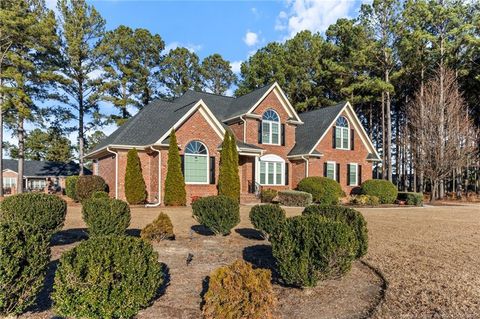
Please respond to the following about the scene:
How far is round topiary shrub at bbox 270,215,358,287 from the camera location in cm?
486

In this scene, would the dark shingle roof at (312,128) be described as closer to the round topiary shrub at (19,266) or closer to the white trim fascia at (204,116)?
the white trim fascia at (204,116)

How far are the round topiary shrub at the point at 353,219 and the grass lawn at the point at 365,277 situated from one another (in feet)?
1.51

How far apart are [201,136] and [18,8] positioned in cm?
1945

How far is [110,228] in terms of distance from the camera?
7742 mm

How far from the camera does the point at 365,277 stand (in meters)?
5.94

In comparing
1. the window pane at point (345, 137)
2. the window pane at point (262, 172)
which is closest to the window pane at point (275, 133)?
the window pane at point (262, 172)

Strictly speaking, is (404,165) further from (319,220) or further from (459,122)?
(319,220)

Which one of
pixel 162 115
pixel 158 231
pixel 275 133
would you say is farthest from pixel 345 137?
pixel 158 231

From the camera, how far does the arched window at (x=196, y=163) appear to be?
18.6 meters

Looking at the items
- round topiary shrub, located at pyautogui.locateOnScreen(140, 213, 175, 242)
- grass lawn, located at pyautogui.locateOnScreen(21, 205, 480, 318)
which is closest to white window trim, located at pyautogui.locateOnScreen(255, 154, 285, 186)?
grass lawn, located at pyautogui.locateOnScreen(21, 205, 480, 318)

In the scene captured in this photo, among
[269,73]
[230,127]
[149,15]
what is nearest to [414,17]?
[269,73]

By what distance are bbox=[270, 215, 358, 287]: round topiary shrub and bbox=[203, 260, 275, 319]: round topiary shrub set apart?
3.14ft

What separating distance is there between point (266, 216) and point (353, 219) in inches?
95.3

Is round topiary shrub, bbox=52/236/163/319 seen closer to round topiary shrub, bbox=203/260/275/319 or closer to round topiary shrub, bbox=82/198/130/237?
round topiary shrub, bbox=203/260/275/319
